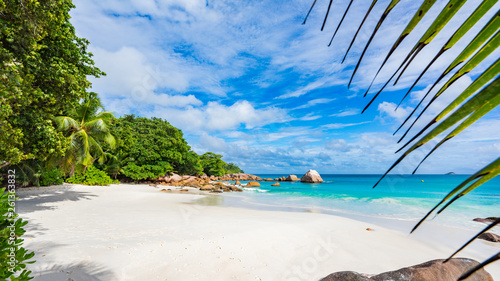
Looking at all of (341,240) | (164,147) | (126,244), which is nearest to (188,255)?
(126,244)

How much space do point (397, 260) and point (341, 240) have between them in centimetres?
160

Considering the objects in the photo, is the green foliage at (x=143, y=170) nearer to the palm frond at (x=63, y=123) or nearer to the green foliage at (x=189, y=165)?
the green foliage at (x=189, y=165)

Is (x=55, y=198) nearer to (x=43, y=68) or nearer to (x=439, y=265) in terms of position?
(x=43, y=68)

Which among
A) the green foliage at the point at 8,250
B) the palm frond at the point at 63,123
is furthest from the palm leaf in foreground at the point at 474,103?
the palm frond at the point at 63,123

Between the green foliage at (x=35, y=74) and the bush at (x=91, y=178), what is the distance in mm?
13732

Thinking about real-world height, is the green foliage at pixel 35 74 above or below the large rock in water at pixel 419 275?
above

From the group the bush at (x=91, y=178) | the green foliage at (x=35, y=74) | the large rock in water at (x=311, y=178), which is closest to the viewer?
the green foliage at (x=35, y=74)

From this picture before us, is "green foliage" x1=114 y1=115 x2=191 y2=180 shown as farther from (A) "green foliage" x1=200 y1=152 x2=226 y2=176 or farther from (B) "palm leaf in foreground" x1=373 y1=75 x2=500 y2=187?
(B) "palm leaf in foreground" x1=373 y1=75 x2=500 y2=187

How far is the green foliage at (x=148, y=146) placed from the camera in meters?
25.0

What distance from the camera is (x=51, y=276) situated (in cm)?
393

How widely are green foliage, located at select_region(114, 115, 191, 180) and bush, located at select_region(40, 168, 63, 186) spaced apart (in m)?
5.83

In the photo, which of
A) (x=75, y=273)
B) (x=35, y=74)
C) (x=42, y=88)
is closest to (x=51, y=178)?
(x=42, y=88)

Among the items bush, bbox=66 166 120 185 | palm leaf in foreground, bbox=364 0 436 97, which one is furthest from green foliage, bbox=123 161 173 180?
palm leaf in foreground, bbox=364 0 436 97

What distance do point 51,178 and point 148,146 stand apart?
1070cm
